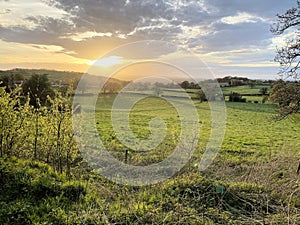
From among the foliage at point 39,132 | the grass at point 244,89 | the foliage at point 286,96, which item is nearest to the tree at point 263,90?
the grass at point 244,89

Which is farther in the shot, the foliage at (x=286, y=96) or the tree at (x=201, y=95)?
the tree at (x=201, y=95)

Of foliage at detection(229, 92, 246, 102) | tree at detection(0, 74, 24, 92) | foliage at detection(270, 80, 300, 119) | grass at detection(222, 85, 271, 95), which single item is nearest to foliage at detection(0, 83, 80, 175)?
tree at detection(0, 74, 24, 92)

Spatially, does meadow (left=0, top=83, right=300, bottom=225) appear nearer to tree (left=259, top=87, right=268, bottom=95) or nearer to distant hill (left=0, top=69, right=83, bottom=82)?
distant hill (left=0, top=69, right=83, bottom=82)

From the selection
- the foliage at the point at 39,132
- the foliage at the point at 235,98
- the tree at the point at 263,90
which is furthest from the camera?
the tree at the point at 263,90

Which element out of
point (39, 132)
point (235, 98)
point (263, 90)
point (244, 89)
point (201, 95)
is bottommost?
point (39, 132)

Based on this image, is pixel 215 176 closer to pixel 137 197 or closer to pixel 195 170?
pixel 195 170

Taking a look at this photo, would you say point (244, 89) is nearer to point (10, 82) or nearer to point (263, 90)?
point (263, 90)

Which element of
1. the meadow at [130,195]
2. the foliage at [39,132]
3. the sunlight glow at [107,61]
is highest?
the sunlight glow at [107,61]

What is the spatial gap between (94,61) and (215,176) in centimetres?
572

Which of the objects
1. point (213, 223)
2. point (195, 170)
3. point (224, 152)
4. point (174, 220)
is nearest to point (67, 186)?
point (174, 220)

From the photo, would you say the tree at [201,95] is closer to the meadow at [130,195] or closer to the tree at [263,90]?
the tree at [263,90]

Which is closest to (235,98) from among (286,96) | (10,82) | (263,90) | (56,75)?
(263,90)

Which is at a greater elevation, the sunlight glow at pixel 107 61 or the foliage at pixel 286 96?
the sunlight glow at pixel 107 61

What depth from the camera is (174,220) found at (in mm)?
5410
